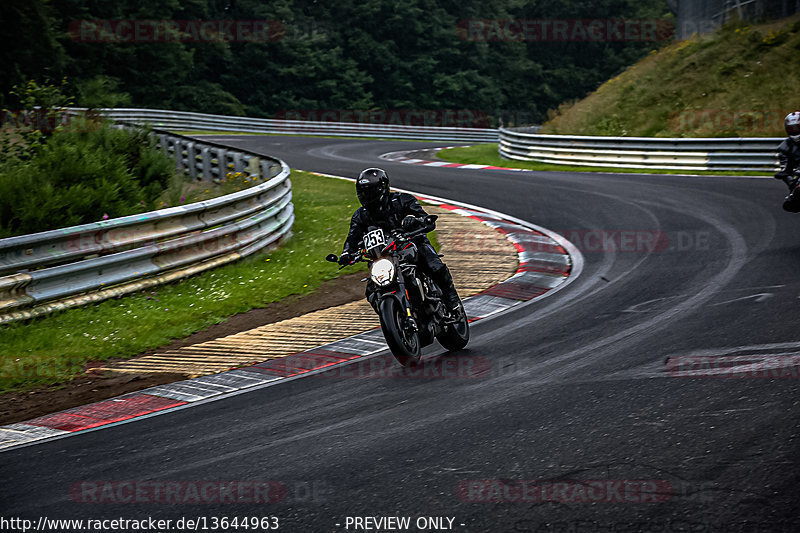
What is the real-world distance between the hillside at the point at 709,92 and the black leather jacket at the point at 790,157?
40.8ft

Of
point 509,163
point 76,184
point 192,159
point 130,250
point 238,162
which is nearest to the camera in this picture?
point 130,250

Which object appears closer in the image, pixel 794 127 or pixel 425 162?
pixel 794 127

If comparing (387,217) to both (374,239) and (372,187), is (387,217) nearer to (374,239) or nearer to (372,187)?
(372,187)

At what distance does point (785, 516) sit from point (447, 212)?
12.0 metres

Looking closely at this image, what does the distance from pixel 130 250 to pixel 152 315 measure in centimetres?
107

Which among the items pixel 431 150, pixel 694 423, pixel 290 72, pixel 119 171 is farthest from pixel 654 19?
pixel 694 423

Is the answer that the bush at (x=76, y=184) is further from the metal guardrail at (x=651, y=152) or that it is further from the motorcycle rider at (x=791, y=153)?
the metal guardrail at (x=651, y=152)

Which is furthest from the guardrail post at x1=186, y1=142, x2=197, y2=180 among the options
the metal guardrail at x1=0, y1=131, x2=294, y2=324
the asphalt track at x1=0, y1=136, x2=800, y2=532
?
the asphalt track at x1=0, y1=136, x2=800, y2=532

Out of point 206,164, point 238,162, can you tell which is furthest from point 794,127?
point 206,164

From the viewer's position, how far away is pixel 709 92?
2570 cm

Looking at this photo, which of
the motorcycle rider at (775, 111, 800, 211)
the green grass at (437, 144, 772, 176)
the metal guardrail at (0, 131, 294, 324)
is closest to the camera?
the metal guardrail at (0, 131, 294, 324)

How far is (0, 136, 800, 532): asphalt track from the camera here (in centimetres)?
378

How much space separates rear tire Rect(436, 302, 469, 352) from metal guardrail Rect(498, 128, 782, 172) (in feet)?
47.1

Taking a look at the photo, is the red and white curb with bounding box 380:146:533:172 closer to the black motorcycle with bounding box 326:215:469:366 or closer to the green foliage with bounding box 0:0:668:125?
the black motorcycle with bounding box 326:215:469:366
